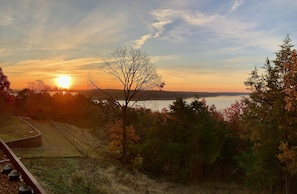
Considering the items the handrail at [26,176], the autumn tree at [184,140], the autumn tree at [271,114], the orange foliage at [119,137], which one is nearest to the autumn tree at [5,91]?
the orange foliage at [119,137]

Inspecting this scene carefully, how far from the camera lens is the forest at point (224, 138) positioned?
14070 millimetres

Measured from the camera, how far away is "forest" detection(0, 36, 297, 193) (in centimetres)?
1407

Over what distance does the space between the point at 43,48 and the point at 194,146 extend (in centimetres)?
1606

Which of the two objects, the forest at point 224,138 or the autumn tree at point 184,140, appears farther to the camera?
the autumn tree at point 184,140

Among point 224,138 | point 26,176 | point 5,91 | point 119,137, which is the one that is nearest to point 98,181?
point 26,176

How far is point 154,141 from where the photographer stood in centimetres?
2381

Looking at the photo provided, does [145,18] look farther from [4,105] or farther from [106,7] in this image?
[4,105]

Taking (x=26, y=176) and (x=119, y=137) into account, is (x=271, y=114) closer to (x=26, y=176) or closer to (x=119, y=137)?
(x=26, y=176)

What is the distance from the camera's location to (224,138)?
2489cm

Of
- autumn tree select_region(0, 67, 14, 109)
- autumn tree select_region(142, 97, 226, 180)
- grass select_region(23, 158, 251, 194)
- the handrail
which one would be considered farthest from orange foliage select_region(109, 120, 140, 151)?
autumn tree select_region(0, 67, 14, 109)

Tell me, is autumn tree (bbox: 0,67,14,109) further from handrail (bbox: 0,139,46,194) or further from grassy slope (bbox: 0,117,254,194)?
handrail (bbox: 0,139,46,194)

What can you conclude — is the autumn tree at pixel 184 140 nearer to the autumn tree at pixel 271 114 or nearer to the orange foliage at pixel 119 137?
the orange foliage at pixel 119 137

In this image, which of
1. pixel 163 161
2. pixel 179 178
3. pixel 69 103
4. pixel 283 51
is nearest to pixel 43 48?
A: pixel 163 161

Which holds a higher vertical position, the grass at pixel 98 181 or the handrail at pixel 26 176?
the handrail at pixel 26 176
